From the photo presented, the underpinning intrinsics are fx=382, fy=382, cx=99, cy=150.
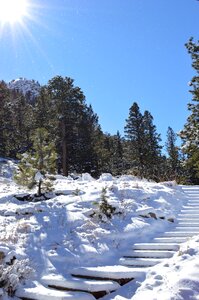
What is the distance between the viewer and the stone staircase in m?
6.73

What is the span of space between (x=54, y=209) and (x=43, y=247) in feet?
7.61

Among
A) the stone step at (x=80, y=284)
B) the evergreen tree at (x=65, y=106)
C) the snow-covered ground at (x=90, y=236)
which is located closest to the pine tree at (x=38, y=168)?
the snow-covered ground at (x=90, y=236)

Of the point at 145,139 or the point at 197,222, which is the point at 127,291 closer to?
the point at 197,222

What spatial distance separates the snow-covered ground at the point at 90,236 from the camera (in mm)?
6672

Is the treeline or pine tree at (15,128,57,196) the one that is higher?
the treeline

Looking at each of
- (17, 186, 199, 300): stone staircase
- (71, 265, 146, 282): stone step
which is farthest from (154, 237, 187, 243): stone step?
(71, 265, 146, 282): stone step

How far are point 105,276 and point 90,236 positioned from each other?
1702 millimetres

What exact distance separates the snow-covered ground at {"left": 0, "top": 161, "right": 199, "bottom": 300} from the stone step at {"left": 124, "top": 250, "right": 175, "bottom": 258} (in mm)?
240

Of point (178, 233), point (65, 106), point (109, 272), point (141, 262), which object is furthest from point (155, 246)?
point (65, 106)

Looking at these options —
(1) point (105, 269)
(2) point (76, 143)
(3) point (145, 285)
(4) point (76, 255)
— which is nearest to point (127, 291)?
(3) point (145, 285)

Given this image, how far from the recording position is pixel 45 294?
21.8 feet

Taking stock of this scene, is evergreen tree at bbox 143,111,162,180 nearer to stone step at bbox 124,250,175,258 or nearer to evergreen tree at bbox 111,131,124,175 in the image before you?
evergreen tree at bbox 111,131,124,175

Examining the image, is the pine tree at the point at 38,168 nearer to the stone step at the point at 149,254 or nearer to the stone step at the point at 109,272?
the stone step at the point at 149,254

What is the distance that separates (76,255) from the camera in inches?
320
